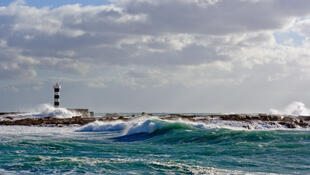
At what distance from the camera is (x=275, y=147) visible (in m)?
14.6

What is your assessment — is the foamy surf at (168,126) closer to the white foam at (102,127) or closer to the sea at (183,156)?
the white foam at (102,127)

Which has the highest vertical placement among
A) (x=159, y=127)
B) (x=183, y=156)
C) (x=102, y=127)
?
(x=159, y=127)

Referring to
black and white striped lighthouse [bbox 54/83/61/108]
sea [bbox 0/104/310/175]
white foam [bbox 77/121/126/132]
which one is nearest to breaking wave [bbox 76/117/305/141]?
white foam [bbox 77/121/126/132]

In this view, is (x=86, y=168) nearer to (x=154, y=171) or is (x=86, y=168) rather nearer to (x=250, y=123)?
(x=154, y=171)

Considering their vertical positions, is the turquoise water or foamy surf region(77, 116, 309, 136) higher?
foamy surf region(77, 116, 309, 136)

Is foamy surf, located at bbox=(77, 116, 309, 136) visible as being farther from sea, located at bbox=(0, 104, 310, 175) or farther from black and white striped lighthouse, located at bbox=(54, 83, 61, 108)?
black and white striped lighthouse, located at bbox=(54, 83, 61, 108)

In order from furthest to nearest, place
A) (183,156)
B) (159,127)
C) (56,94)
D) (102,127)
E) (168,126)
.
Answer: (56,94) → (102,127) → (159,127) → (168,126) → (183,156)

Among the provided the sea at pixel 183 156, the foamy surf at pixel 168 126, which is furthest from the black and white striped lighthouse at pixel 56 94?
the sea at pixel 183 156

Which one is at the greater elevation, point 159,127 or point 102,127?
point 159,127

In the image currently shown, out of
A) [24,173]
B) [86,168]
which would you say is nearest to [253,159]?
[86,168]

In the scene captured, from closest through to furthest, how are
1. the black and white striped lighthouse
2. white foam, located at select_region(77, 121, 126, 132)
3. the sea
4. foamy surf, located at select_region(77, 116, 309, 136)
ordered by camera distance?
the sea, foamy surf, located at select_region(77, 116, 309, 136), white foam, located at select_region(77, 121, 126, 132), the black and white striped lighthouse

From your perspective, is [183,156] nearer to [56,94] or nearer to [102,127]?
[102,127]

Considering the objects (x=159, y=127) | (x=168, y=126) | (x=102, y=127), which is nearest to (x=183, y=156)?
(x=168, y=126)

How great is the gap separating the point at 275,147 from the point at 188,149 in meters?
3.04
